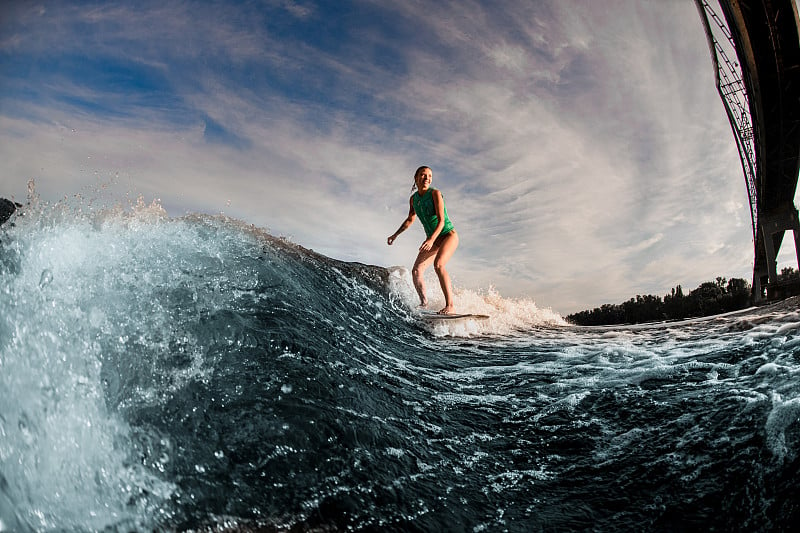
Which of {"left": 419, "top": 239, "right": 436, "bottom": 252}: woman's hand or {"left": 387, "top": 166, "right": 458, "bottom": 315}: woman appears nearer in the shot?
{"left": 419, "top": 239, "right": 436, "bottom": 252}: woman's hand

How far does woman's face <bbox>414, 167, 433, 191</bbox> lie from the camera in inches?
277

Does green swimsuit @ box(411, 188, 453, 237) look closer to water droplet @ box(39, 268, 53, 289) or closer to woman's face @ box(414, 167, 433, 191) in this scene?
woman's face @ box(414, 167, 433, 191)

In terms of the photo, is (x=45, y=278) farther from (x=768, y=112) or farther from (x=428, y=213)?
(x=768, y=112)

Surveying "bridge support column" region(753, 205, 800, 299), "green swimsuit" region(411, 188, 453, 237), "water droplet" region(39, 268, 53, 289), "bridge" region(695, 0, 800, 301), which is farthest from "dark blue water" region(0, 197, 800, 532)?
"bridge support column" region(753, 205, 800, 299)

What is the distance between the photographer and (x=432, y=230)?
7.12 meters

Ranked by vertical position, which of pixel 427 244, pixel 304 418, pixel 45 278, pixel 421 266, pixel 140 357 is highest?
pixel 427 244

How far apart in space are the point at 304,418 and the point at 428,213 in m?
4.74

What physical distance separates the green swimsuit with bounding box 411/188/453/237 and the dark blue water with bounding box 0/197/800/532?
2.82 meters

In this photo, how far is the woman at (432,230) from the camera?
6.98m

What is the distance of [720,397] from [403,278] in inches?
222

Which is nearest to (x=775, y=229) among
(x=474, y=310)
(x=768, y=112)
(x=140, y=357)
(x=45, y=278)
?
(x=768, y=112)

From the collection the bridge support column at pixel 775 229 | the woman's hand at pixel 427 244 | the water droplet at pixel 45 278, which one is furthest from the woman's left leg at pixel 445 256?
the bridge support column at pixel 775 229

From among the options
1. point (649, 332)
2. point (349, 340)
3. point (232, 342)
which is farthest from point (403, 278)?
point (232, 342)

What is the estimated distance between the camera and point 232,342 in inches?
142
